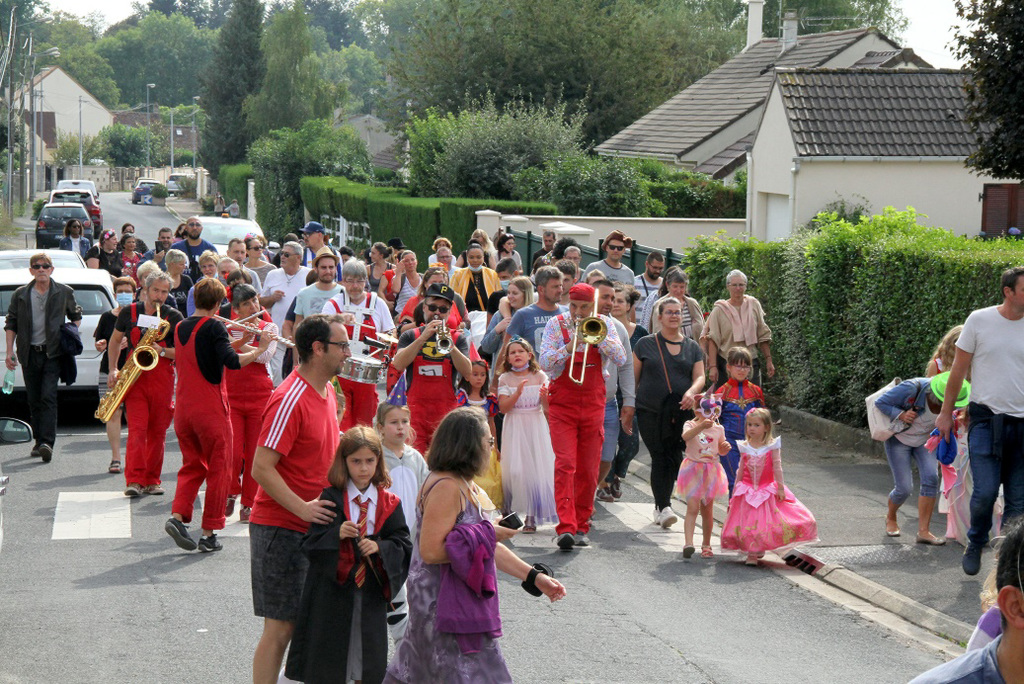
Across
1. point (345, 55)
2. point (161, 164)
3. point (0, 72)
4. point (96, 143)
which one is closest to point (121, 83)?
point (345, 55)

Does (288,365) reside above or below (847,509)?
above

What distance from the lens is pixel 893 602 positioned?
28.1 feet

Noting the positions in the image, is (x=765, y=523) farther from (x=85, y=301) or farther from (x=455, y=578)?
(x=85, y=301)

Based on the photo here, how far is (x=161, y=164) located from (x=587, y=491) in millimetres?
130399

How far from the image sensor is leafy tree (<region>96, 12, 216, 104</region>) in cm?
16612

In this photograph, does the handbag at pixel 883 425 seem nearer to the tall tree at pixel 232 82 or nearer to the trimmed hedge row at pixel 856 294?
the trimmed hedge row at pixel 856 294

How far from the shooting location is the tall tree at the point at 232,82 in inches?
3248

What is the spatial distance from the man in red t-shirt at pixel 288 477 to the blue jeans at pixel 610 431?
5.13 metres

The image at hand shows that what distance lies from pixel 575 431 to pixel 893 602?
2.51 m

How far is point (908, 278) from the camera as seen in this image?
1302cm

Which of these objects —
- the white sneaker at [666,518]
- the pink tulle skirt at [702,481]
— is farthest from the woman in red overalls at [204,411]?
the white sneaker at [666,518]

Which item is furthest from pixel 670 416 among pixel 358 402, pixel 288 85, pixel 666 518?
pixel 288 85

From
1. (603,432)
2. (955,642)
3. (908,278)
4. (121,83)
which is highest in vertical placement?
(121,83)

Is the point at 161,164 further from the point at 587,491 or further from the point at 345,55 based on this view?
the point at 587,491
